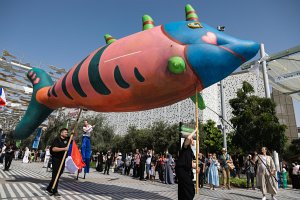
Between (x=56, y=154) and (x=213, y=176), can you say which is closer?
(x=56, y=154)

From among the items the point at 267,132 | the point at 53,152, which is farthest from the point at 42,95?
the point at 267,132

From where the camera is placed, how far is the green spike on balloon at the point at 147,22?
21.2 feet

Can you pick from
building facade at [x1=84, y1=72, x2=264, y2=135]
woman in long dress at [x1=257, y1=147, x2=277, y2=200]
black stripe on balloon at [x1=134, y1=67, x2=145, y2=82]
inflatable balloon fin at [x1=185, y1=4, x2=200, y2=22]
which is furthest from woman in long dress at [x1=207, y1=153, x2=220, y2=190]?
building facade at [x1=84, y1=72, x2=264, y2=135]

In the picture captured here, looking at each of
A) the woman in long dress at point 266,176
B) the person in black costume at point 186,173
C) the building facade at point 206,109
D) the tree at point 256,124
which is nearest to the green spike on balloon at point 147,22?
the person in black costume at point 186,173

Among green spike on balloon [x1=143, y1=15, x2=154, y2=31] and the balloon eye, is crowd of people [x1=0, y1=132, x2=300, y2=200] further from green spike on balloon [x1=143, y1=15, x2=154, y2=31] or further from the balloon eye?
green spike on balloon [x1=143, y1=15, x2=154, y2=31]

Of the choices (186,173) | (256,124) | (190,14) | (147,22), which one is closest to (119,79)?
(147,22)

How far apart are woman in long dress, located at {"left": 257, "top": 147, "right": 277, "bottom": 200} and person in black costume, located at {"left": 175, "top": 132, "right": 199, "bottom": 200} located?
3840mm

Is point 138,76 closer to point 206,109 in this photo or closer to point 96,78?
point 96,78

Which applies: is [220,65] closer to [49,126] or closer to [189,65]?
[189,65]

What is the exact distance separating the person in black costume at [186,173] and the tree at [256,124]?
386 inches

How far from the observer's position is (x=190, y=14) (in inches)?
235

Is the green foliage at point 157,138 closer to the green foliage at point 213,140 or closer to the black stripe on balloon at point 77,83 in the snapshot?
the green foliage at point 213,140

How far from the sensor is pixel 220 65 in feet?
17.1

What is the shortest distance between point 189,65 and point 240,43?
1262 millimetres
